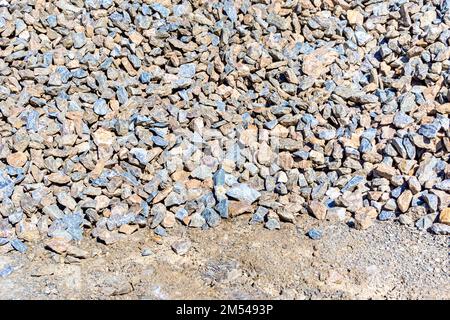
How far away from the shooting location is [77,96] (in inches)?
219

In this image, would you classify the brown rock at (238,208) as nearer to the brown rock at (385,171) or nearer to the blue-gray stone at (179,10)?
the brown rock at (385,171)

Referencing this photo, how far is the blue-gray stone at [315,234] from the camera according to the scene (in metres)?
4.97

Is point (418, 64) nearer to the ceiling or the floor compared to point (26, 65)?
nearer to the ceiling

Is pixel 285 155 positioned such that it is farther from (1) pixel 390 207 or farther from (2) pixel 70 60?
(2) pixel 70 60

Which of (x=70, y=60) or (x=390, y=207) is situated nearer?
(x=390, y=207)

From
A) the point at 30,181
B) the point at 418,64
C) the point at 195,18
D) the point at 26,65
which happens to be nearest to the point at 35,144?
the point at 30,181

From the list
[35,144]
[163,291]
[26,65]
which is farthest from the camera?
[26,65]

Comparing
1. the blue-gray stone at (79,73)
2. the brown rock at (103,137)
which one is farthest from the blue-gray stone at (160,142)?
the blue-gray stone at (79,73)

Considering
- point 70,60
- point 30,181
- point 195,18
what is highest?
point 195,18

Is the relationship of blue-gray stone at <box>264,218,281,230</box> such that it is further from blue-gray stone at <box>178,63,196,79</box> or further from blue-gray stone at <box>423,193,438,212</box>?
blue-gray stone at <box>178,63,196,79</box>

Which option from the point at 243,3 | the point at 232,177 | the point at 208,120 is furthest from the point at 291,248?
the point at 243,3

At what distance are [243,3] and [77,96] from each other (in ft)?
4.92

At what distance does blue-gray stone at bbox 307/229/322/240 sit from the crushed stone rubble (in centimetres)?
2

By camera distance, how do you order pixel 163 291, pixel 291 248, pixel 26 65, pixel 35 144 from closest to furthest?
pixel 163 291 < pixel 291 248 < pixel 35 144 < pixel 26 65
